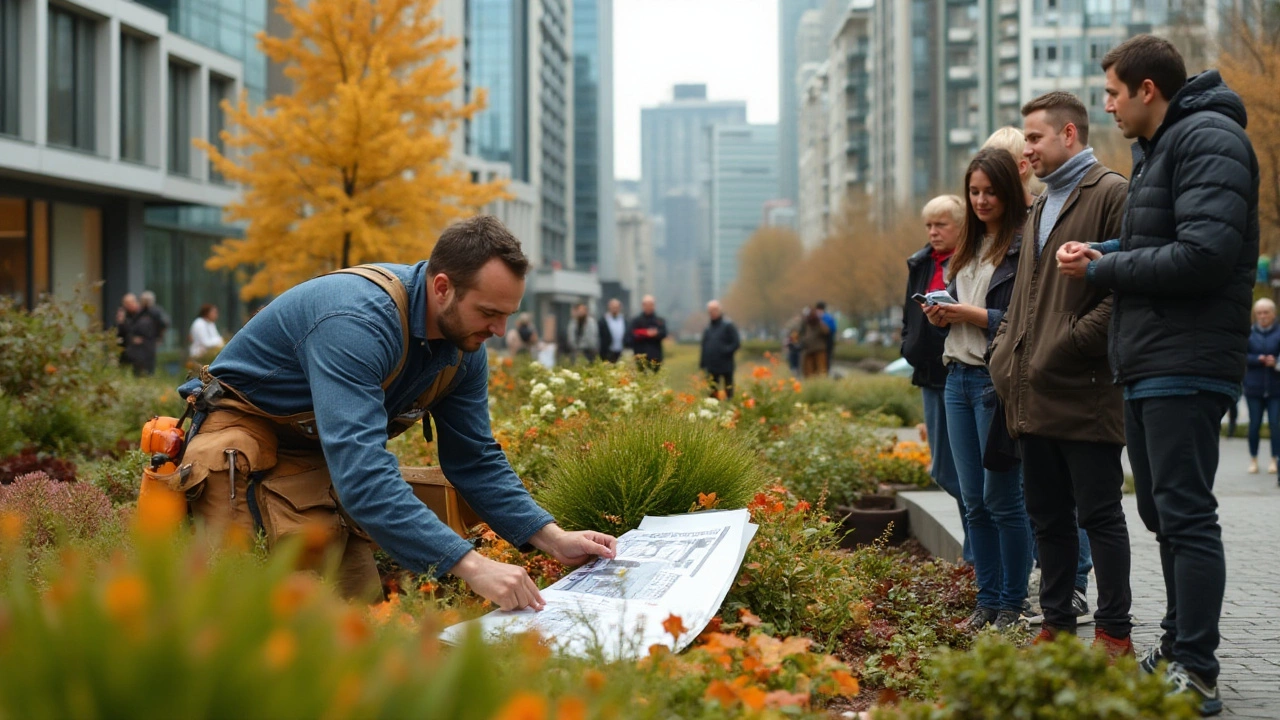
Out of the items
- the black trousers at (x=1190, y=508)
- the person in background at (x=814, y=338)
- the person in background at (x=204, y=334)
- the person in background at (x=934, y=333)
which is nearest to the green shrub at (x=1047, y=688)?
the black trousers at (x=1190, y=508)

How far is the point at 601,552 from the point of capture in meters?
3.61

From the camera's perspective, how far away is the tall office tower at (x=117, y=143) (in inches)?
943

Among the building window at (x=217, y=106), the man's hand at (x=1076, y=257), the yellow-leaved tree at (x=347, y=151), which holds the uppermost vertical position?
the building window at (x=217, y=106)

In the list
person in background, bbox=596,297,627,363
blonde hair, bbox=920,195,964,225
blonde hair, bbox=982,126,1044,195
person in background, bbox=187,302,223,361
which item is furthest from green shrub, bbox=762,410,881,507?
person in background, bbox=187,302,223,361

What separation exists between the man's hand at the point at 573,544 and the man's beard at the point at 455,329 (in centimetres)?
62

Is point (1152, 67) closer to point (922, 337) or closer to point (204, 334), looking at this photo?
point (922, 337)

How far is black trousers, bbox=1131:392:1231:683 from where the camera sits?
10.9ft

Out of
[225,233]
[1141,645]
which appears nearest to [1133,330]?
[1141,645]

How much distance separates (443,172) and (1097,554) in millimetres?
20895

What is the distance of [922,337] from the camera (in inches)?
218

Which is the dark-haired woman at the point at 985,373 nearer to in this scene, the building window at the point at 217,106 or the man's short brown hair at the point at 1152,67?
the man's short brown hair at the point at 1152,67

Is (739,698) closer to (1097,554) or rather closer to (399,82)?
(1097,554)

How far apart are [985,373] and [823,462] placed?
9.53ft

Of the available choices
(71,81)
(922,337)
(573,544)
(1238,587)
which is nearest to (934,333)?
(922,337)
